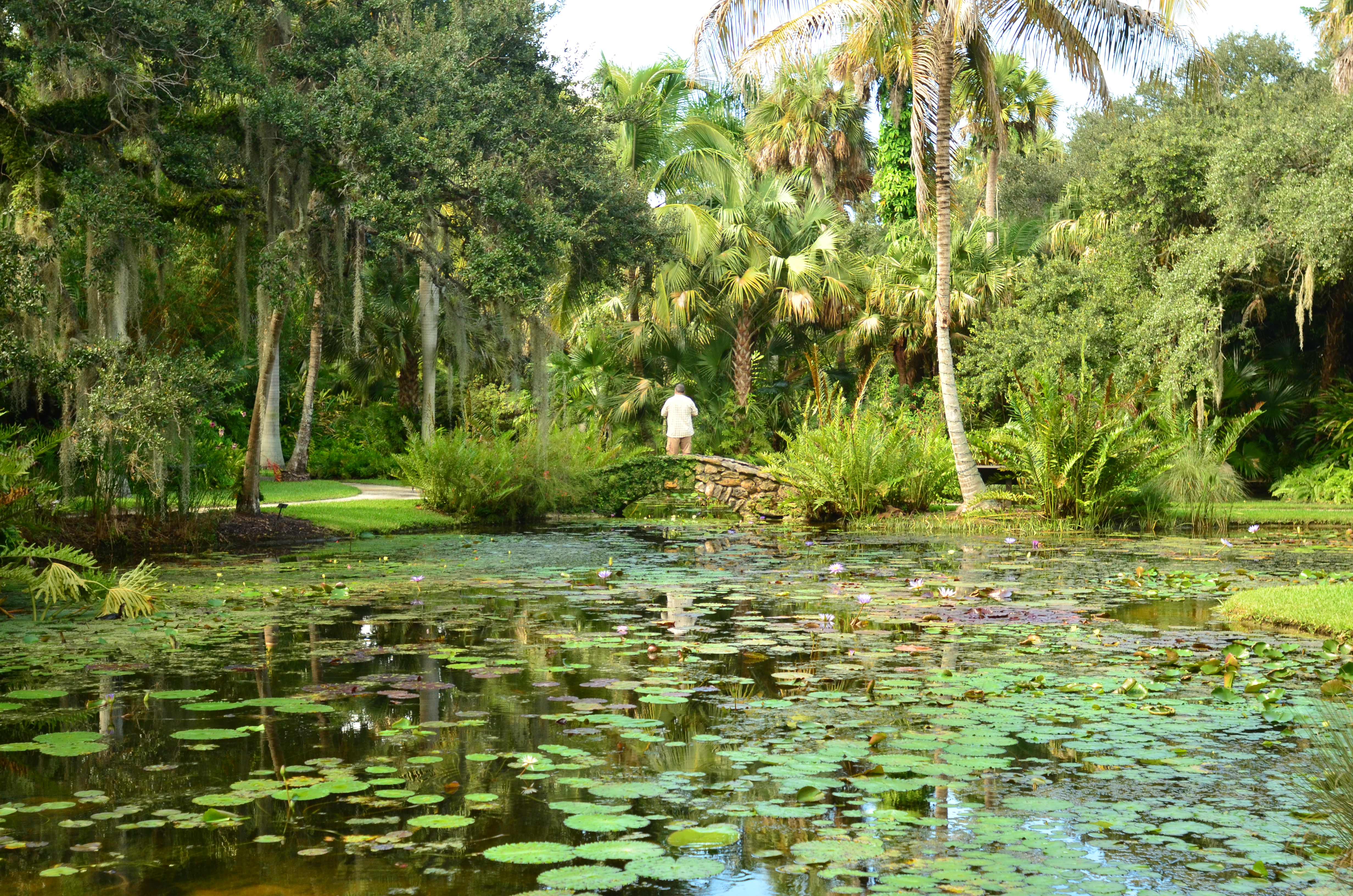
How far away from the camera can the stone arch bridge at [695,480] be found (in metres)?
19.4

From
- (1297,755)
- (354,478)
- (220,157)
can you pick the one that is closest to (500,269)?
(220,157)

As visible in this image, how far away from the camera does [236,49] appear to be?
39.1ft

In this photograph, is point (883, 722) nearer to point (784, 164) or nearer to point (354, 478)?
point (354, 478)

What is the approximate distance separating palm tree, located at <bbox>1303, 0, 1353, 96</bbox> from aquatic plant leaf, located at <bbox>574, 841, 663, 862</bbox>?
833 inches

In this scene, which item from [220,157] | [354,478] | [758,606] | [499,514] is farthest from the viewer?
[354,478]

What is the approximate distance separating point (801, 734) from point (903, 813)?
1033mm

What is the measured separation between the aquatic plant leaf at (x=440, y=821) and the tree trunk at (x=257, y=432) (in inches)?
403

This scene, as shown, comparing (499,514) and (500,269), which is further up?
(500,269)

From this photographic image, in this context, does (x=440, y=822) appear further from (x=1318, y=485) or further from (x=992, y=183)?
(x=992, y=183)

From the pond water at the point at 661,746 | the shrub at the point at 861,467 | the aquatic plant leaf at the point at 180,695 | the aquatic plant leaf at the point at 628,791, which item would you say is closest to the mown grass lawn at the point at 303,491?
the shrub at the point at 861,467

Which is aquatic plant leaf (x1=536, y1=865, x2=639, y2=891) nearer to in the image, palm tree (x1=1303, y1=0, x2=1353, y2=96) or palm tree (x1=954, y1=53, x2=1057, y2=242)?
palm tree (x1=1303, y1=0, x2=1353, y2=96)

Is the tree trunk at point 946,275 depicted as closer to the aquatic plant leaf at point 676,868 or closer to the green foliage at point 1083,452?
the green foliage at point 1083,452

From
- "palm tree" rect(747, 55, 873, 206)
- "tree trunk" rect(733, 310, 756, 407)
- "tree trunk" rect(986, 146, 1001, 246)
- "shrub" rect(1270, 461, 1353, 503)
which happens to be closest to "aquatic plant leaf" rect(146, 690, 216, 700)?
"shrub" rect(1270, 461, 1353, 503)

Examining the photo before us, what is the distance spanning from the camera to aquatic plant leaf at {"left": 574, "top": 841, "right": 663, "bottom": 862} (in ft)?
11.1
